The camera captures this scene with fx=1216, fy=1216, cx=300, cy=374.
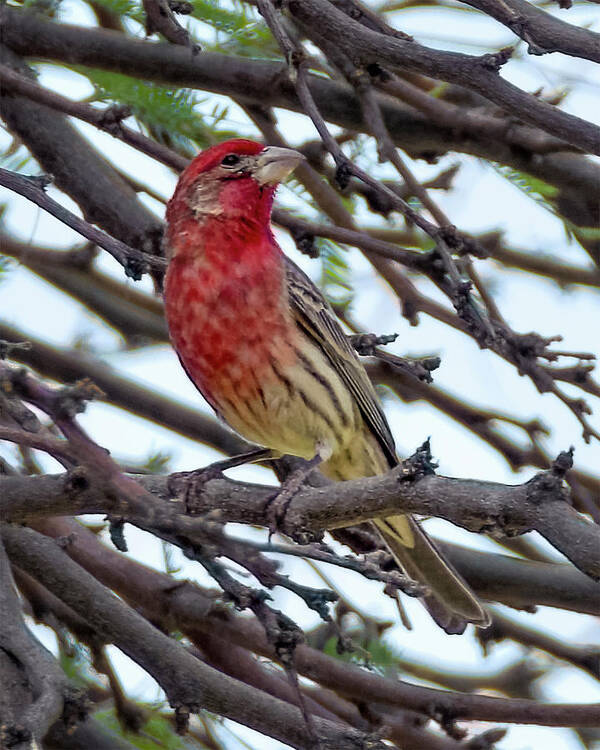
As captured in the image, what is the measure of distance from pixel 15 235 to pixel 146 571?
1.96m

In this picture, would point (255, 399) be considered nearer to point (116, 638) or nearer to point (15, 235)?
point (116, 638)

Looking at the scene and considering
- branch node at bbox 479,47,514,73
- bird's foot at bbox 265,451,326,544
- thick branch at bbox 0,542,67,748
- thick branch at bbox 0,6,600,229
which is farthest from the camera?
thick branch at bbox 0,6,600,229

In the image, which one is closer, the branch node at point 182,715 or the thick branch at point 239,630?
the branch node at point 182,715

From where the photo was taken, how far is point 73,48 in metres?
4.88

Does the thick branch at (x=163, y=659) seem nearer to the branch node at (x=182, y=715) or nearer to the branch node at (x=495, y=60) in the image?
the branch node at (x=182, y=715)

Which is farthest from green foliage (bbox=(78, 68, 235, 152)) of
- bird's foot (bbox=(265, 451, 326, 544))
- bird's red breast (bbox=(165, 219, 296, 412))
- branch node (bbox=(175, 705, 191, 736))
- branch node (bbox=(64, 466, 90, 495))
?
branch node (bbox=(175, 705, 191, 736))

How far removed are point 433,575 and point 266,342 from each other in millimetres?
1091

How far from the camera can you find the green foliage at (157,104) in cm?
455

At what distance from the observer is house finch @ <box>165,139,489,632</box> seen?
176 inches

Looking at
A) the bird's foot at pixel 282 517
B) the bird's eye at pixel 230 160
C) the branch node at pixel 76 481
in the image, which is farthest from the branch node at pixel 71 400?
the bird's eye at pixel 230 160

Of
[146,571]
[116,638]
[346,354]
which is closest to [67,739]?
[116,638]

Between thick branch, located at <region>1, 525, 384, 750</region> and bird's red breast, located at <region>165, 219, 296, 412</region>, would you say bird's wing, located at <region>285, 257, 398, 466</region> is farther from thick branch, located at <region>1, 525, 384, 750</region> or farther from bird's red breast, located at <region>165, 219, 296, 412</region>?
thick branch, located at <region>1, 525, 384, 750</region>

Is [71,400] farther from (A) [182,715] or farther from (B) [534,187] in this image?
(B) [534,187]

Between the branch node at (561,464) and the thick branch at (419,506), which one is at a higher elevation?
the branch node at (561,464)
